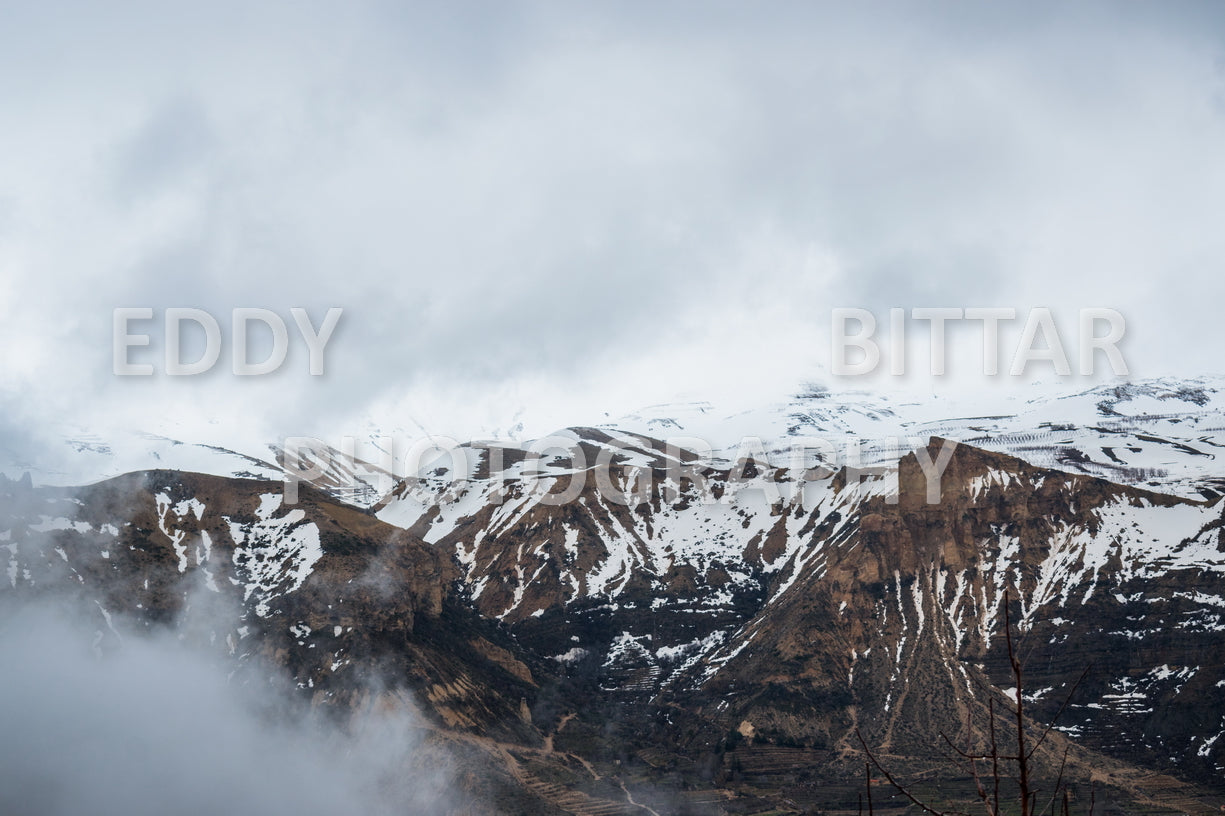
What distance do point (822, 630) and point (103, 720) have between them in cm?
10485

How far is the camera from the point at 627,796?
14188 centimetres

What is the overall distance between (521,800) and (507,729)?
71.5ft

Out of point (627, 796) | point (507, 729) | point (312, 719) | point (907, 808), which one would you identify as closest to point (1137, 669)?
point (907, 808)

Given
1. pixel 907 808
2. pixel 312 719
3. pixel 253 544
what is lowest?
pixel 907 808

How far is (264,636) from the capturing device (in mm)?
151625

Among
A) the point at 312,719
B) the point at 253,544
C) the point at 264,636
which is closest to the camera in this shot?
the point at 312,719

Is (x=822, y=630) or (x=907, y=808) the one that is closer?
(x=907, y=808)

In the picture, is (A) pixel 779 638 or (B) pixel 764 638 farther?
(B) pixel 764 638

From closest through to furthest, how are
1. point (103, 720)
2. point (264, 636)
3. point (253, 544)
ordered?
1. point (103, 720)
2. point (264, 636)
3. point (253, 544)

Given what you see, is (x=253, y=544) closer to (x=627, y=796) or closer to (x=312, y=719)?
(x=312, y=719)

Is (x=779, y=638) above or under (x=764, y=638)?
above

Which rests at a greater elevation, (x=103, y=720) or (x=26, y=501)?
(x=26, y=501)

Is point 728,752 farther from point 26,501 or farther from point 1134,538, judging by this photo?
point 26,501

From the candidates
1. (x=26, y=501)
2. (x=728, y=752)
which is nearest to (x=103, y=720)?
(x=26, y=501)
